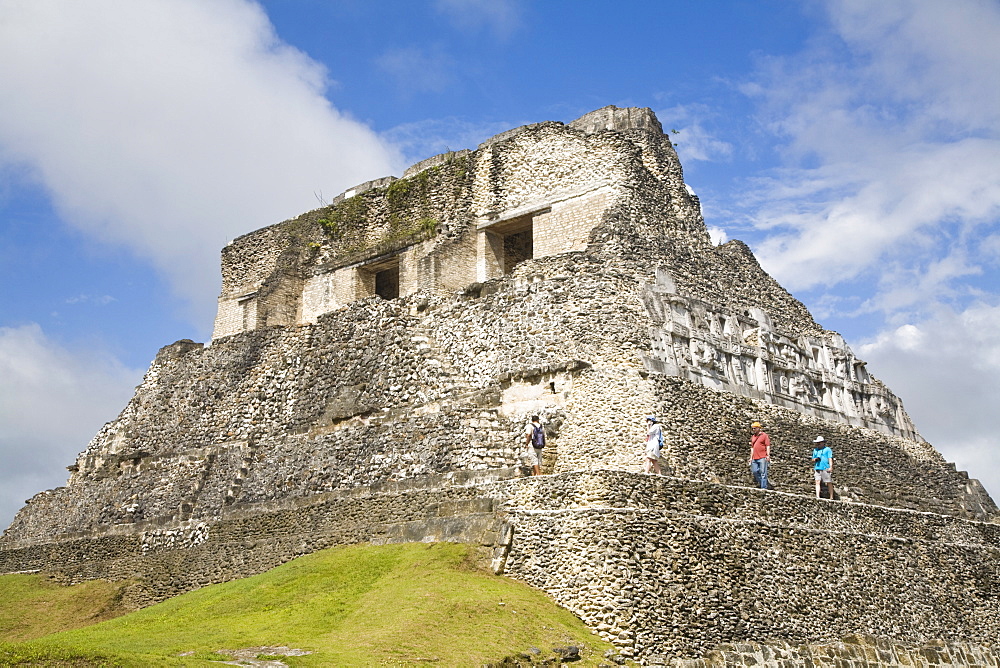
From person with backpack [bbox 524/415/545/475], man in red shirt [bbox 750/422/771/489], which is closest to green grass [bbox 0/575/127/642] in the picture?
person with backpack [bbox 524/415/545/475]

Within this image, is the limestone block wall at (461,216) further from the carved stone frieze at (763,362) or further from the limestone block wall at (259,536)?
the limestone block wall at (259,536)

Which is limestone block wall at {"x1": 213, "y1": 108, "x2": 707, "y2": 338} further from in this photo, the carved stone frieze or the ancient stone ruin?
the carved stone frieze

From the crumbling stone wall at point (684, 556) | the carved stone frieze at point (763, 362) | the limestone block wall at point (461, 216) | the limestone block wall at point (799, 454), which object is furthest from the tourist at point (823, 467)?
the limestone block wall at point (461, 216)

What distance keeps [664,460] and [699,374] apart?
3012 millimetres

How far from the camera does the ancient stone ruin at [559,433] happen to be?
47.1 feet

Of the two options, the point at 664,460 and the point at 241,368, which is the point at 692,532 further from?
the point at 241,368

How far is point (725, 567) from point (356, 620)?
5536mm

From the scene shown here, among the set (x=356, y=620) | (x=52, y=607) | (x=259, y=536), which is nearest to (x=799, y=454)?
(x=259, y=536)

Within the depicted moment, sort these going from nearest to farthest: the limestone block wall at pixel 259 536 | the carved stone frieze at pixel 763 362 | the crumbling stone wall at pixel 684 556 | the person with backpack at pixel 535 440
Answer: the crumbling stone wall at pixel 684 556
the limestone block wall at pixel 259 536
the person with backpack at pixel 535 440
the carved stone frieze at pixel 763 362

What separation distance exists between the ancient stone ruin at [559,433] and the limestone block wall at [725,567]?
0.04 meters

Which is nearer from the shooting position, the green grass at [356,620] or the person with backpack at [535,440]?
the green grass at [356,620]

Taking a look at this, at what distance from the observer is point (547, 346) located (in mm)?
19578

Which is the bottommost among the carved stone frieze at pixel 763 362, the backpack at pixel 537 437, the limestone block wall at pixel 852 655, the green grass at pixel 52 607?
the limestone block wall at pixel 852 655

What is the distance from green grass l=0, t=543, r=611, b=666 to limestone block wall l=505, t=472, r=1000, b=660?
68cm
